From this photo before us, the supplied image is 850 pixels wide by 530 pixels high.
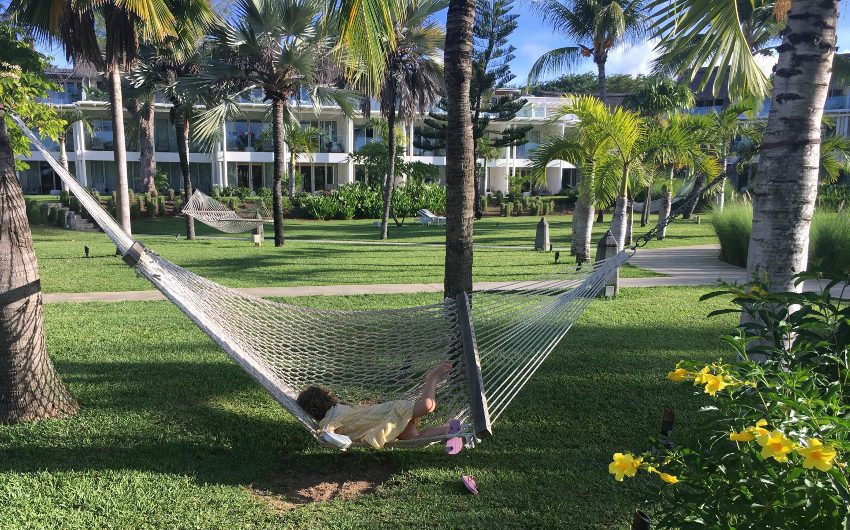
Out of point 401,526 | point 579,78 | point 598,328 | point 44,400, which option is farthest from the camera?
point 579,78

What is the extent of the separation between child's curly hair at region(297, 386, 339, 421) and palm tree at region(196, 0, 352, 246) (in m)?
9.00

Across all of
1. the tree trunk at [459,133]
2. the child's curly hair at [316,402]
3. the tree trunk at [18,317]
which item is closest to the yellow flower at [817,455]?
the child's curly hair at [316,402]

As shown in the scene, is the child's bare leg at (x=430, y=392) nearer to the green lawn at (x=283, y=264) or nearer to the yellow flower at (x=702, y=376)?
the yellow flower at (x=702, y=376)

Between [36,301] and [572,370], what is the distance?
357 cm

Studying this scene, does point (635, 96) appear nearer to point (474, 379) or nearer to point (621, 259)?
point (621, 259)

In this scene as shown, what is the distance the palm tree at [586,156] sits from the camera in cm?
858

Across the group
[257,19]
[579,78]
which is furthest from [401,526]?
[579,78]

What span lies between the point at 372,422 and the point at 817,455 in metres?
2.09

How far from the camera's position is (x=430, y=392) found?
3143mm

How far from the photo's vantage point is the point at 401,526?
257cm

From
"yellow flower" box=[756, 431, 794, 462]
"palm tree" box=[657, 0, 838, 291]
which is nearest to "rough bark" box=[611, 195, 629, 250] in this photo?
"palm tree" box=[657, 0, 838, 291]

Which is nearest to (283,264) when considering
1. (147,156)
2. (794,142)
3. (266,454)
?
(266,454)

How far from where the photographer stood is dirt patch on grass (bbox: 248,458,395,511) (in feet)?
9.33

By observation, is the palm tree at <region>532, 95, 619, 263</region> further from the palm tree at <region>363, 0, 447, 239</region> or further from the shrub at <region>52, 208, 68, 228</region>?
the shrub at <region>52, 208, 68, 228</region>
